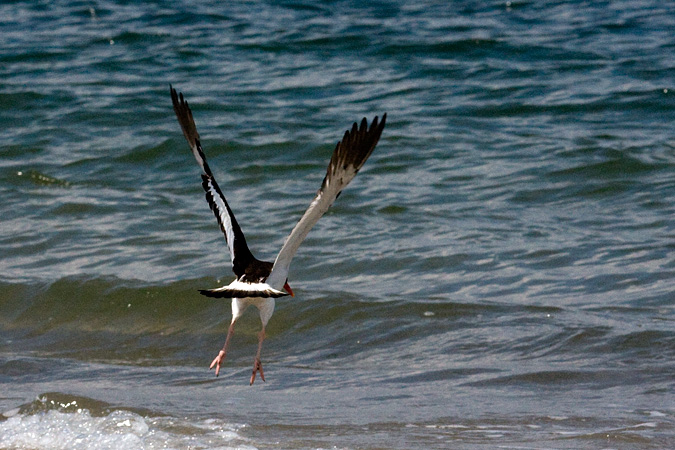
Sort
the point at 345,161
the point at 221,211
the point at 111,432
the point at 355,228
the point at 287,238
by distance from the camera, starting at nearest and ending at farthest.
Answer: the point at 345,161, the point at 287,238, the point at 111,432, the point at 221,211, the point at 355,228

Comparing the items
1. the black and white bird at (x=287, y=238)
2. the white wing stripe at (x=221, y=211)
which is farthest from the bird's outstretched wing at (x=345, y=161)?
the white wing stripe at (x=221, y=211)

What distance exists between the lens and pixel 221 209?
5.95 meters

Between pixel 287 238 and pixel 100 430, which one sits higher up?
pixel 287 238

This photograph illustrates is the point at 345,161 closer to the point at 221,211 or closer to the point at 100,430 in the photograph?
the point at 221,211

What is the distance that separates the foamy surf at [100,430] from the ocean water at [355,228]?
0.06 ft

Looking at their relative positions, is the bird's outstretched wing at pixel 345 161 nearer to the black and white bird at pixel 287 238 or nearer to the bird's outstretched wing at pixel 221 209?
the black and white bird at pixel 287 238

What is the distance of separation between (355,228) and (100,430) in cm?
455

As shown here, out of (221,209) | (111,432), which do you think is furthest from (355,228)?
(111,432)

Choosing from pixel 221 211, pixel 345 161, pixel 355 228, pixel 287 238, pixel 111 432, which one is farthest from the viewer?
pixel 355 228

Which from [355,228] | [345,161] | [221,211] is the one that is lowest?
[355,228]

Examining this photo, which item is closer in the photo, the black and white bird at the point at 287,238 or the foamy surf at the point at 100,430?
the black and white bird at the point at 287,238

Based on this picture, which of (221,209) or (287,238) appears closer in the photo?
(287,238)

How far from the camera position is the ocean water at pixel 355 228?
5582 mm

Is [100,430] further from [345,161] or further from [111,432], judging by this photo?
[345,161]
